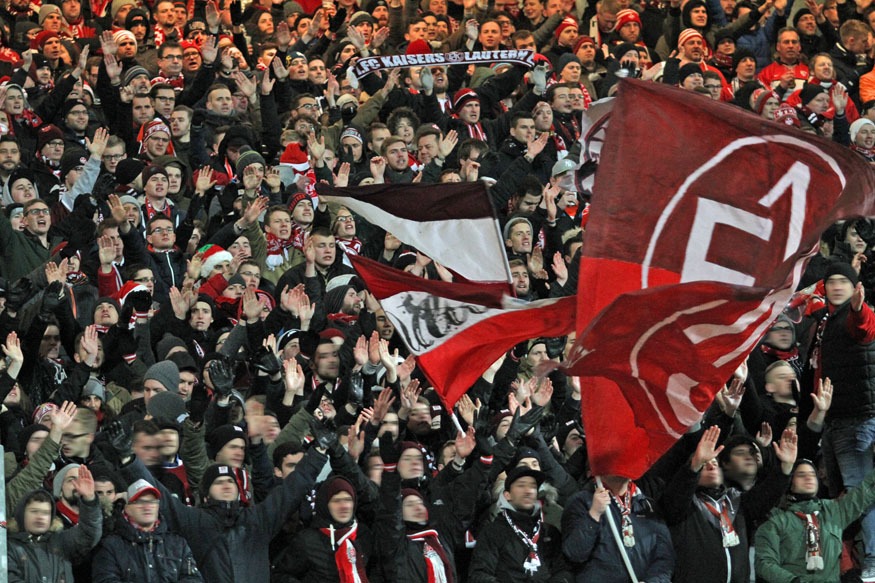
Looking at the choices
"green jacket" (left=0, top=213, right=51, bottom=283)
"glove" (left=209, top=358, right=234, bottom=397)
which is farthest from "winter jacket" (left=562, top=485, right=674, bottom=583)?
"green jacket" (left=0, top=213, right=51, bottom=283)

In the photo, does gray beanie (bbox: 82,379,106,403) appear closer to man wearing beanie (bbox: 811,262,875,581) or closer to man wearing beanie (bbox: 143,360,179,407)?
man wearing beanie (bbox: 143,360,179,407)

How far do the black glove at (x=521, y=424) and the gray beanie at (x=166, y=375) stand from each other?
6.55 ft

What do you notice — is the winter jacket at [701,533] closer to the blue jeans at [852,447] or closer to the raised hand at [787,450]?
the raised hand at [787,450]

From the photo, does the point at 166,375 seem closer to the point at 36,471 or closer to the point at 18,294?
the point at 18,294

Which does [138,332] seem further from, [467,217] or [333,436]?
[467,217]

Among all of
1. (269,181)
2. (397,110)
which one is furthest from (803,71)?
(269,181)

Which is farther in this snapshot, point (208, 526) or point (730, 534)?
point (730, 534)

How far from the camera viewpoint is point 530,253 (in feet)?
52.5

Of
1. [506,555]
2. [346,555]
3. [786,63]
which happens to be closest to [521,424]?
[506,555]

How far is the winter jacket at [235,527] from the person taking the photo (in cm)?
1180

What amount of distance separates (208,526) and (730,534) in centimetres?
331

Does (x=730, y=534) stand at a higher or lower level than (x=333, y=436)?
lower

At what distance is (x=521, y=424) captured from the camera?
42.0 feet

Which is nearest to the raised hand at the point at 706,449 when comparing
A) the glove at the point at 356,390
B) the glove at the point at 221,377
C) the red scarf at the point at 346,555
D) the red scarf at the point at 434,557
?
the red scarf at the point at 434,557
